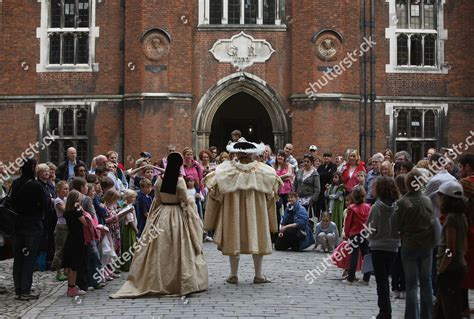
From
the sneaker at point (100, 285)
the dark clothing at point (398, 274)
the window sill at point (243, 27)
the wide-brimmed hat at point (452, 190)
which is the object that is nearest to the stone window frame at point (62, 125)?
the window sill at point (243, 27)

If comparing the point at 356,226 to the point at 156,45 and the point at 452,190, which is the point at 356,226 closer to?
the point at 452,190

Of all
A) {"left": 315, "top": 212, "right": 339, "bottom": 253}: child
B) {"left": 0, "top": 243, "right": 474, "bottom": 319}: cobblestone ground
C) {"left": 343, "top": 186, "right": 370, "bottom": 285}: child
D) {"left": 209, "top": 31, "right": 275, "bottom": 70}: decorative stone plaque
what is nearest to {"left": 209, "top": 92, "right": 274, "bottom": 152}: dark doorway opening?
{"left": 209, "top": 31, "right": 275, "bottom": 70}: decorative stone plaque

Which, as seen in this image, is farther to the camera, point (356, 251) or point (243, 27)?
point (243, 27)

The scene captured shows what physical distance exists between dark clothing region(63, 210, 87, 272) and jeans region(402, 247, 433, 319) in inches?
179

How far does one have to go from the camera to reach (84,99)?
24625 millimetres

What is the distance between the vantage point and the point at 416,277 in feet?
→ 29.5

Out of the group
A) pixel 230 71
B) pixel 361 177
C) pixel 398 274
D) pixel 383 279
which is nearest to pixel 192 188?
pixel 361 177

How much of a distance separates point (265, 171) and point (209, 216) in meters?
1.05

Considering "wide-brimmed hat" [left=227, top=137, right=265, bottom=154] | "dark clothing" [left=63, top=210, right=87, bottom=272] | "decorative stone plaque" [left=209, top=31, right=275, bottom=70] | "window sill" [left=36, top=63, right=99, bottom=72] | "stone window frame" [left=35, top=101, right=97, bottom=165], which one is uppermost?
"decorative stone plaque" [left=209, top=31, right=275, bottom=70]

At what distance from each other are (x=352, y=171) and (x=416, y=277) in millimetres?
8192

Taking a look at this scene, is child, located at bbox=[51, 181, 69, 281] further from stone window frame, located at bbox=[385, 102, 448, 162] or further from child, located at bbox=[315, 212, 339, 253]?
stone window frame, located at bbox=[385, 102, 448, 162]

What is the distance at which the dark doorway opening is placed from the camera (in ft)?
99.1

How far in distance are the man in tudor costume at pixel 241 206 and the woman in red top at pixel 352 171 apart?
4.92 m

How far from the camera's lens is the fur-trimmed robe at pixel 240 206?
12.0 m
